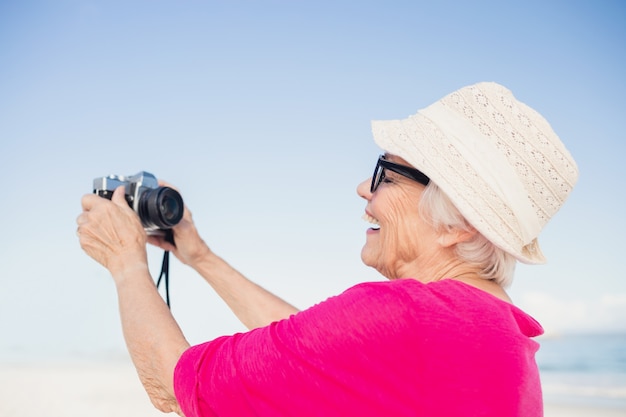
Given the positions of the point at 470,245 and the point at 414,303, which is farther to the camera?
the point at 470,245

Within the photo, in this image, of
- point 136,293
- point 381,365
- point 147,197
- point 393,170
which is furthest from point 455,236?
point 147,197

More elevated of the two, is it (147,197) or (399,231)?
(147,197)

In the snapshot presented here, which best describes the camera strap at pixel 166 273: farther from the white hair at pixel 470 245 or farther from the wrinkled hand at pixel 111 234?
the white hair at pixel 470 245

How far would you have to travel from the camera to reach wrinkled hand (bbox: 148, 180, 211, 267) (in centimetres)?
255

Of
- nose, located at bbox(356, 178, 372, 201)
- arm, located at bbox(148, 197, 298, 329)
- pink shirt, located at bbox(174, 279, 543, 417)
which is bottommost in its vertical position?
pink shirt, located at bbox(174, 279, 543, 417)

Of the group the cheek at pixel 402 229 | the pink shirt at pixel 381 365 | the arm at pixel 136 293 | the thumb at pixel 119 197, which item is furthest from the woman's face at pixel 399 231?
the thumb at pixel 119 197

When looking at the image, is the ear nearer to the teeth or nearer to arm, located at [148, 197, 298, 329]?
the teeth

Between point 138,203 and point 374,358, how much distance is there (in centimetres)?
105

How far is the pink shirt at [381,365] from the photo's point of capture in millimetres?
1422

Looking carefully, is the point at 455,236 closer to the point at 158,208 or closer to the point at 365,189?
the point at 365,189

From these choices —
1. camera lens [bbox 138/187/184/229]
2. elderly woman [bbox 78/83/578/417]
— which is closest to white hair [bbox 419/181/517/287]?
elderly woman [bbox 78/83/578/417]

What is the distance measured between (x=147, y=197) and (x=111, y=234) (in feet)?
0.73

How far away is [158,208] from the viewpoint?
2.11 metres

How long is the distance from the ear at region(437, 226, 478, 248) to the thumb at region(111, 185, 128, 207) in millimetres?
973
